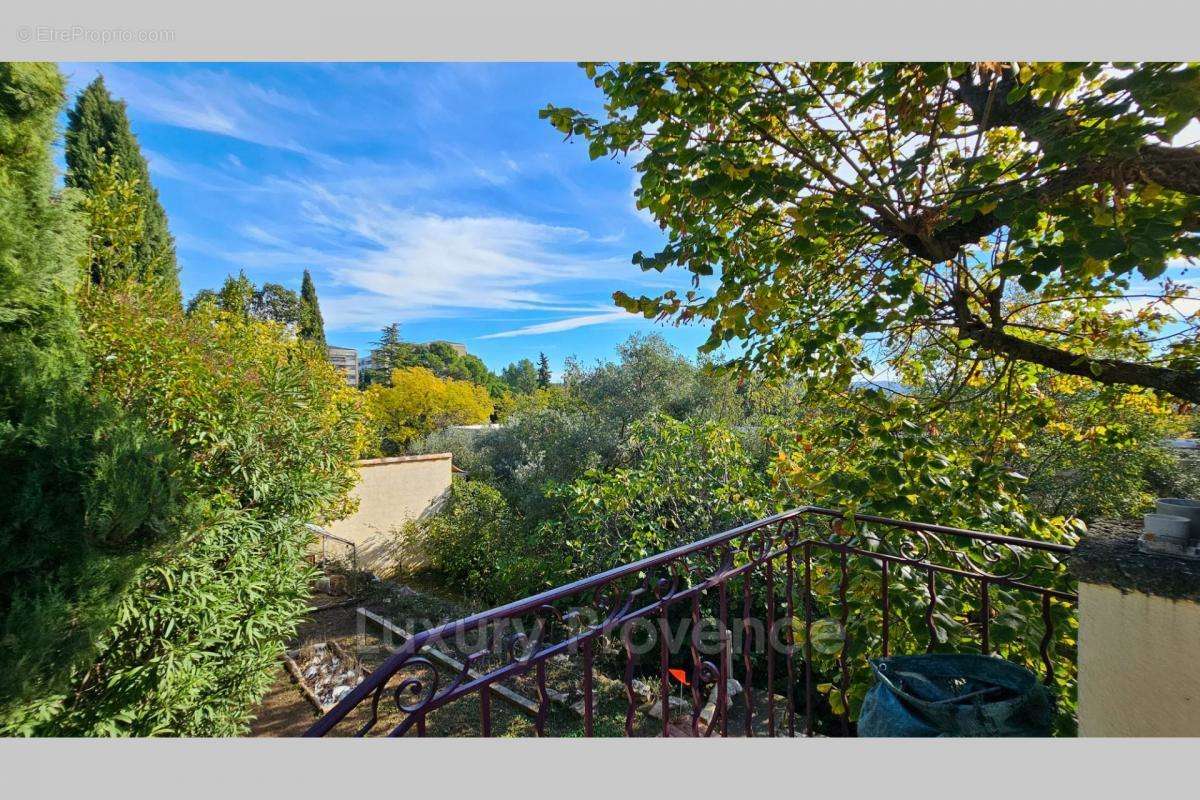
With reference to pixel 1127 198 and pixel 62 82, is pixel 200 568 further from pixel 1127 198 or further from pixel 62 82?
pixel 1127 198

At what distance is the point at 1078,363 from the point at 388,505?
32.7 feet

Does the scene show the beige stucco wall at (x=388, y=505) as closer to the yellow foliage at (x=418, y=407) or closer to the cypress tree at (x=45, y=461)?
the cypress tree at (x=45, y=461)

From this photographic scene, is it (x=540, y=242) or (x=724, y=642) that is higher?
(x=540, y=242)

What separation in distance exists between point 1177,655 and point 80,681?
5.07m

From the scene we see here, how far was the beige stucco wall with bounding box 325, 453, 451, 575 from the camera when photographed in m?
9.16

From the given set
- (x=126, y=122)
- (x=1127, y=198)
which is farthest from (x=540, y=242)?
(x=1127, y=198)

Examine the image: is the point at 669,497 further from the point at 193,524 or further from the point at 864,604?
the point at 193,524

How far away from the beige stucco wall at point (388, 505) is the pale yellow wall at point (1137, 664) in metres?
9.46

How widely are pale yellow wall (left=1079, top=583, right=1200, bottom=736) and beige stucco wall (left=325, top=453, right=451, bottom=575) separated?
9.46m

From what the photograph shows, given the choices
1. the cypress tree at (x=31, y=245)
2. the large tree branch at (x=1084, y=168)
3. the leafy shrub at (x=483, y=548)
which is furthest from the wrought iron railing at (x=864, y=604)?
the leafy shrub at (x=483, y=548)

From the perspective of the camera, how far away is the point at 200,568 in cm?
342

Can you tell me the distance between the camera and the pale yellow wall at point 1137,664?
0.97 meters
